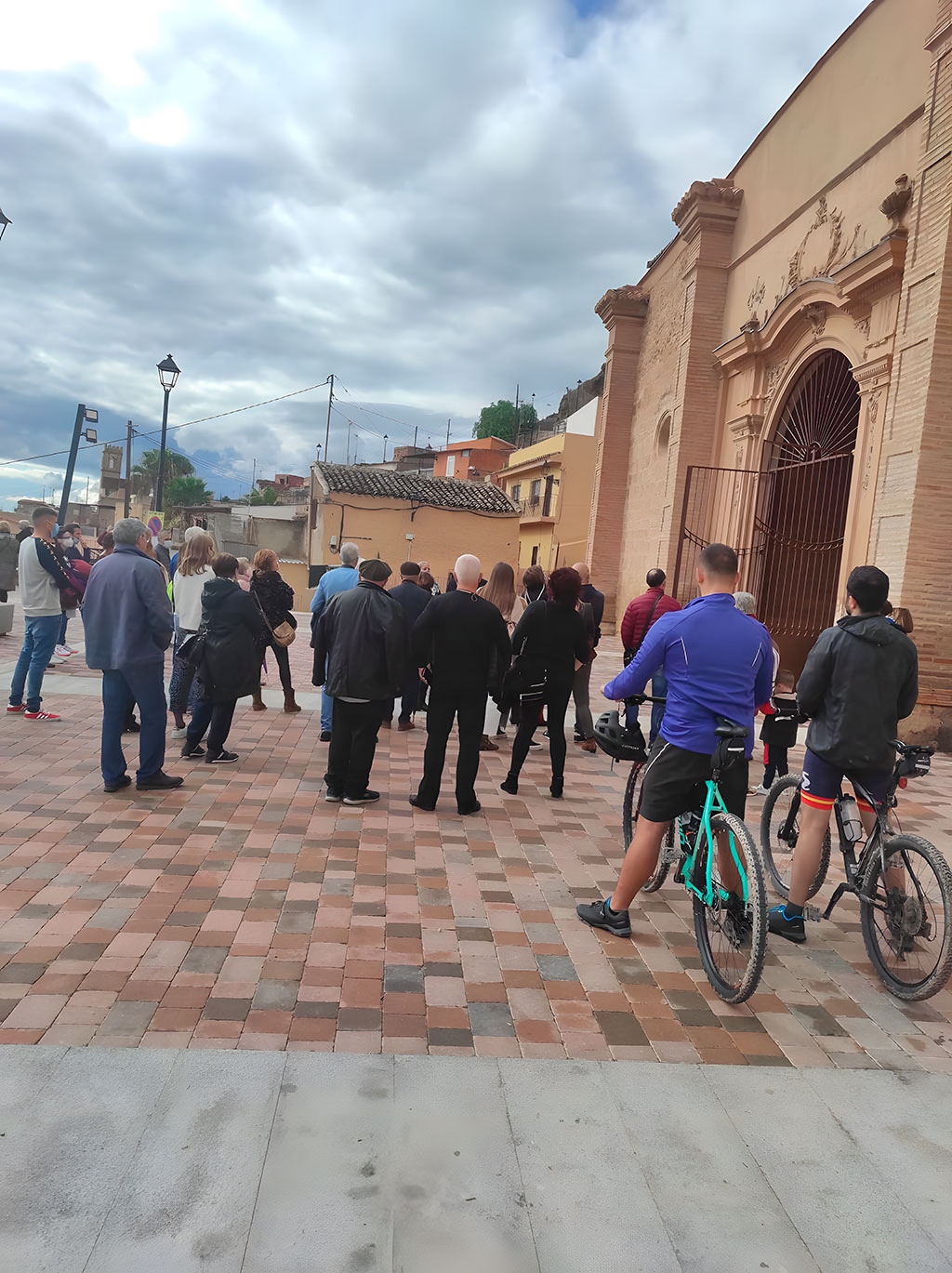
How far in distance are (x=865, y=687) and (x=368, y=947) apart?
2.54 m

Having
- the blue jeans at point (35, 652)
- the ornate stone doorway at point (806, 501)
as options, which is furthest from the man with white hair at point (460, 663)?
the ornate stone doorway at point (806, 501)

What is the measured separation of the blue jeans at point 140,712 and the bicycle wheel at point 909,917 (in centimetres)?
436

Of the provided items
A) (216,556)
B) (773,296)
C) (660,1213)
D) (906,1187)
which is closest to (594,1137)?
(660,1213)

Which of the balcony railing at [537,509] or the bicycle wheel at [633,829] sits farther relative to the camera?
the balcony railing at [537,509]

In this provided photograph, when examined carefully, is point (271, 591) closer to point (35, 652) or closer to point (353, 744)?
point (35, 652)

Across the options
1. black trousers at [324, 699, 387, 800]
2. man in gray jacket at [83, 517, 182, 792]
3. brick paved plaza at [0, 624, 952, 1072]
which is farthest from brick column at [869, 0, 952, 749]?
man in gray jacket at [83, 517, 182, 792]

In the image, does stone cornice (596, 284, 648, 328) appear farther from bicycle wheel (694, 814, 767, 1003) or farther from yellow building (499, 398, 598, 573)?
bicycle wheel (694, 814, 767, 1003)

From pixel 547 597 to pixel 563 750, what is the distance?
4.01 ft

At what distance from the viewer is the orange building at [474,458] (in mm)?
58031

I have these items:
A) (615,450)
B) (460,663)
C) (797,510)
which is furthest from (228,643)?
(615,450)

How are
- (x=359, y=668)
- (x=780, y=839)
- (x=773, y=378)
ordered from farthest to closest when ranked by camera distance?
(x=773, y=378) < (x=359, y=668) < (x=780, y=839)

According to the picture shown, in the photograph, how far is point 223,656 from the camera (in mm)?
6656

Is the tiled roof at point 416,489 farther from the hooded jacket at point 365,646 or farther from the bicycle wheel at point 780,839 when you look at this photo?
the bicycle wheel at point 780,839

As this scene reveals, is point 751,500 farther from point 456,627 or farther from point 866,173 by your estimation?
point 456,627
